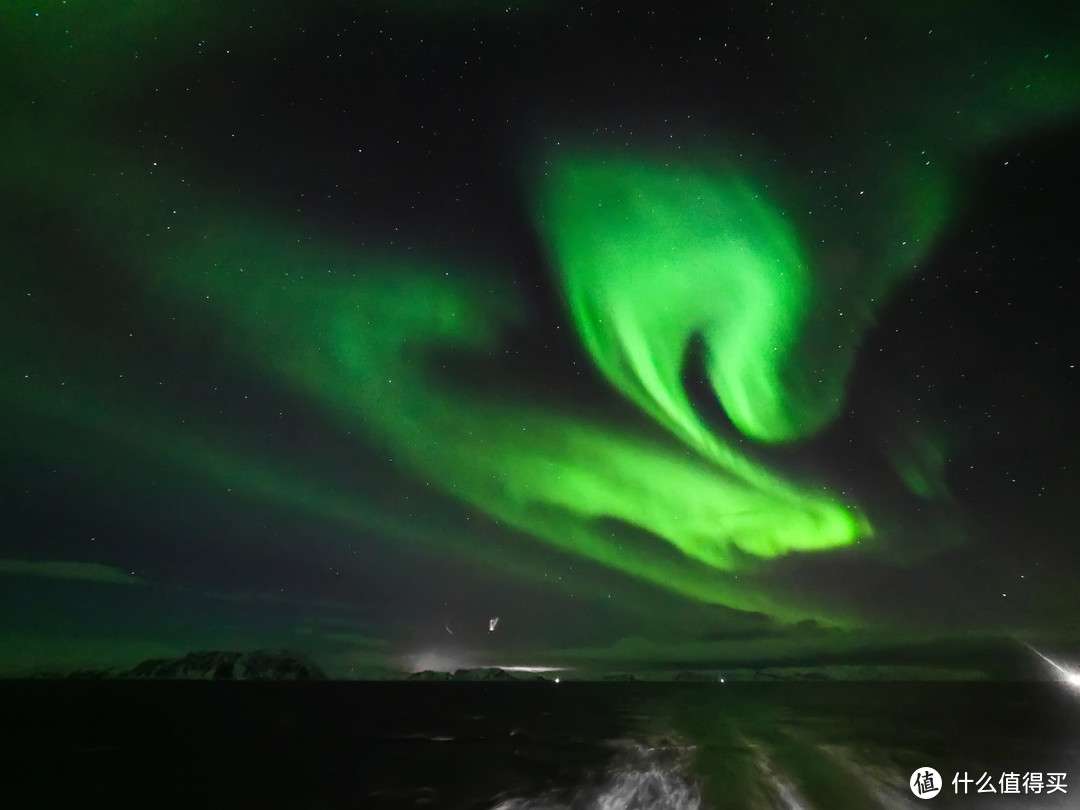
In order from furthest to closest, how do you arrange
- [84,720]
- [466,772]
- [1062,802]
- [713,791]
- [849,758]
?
[84,720] < [466,772] < [849,758] < [713,791] < [1062,802]

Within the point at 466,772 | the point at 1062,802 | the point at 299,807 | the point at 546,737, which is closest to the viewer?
the point at 1062,802

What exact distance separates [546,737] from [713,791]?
1614 inches

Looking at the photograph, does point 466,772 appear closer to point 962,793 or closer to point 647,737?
point 647,737

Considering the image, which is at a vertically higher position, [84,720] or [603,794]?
[603,794]

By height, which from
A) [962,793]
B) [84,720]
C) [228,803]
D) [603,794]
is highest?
[962,793]

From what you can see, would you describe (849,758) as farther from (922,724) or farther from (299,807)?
(922,724)

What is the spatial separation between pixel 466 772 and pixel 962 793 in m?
27.3

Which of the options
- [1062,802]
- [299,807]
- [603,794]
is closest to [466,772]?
[299,807]

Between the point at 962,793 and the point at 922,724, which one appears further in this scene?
the point at 922,724

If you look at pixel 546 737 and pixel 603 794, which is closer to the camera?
pixel 603 794

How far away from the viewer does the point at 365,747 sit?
194 feet

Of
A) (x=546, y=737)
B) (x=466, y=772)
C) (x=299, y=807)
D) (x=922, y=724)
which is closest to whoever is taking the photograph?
(x=299, y=807)

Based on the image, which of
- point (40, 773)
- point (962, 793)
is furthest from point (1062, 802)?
point (40, 773)

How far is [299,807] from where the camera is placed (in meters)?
31.6
